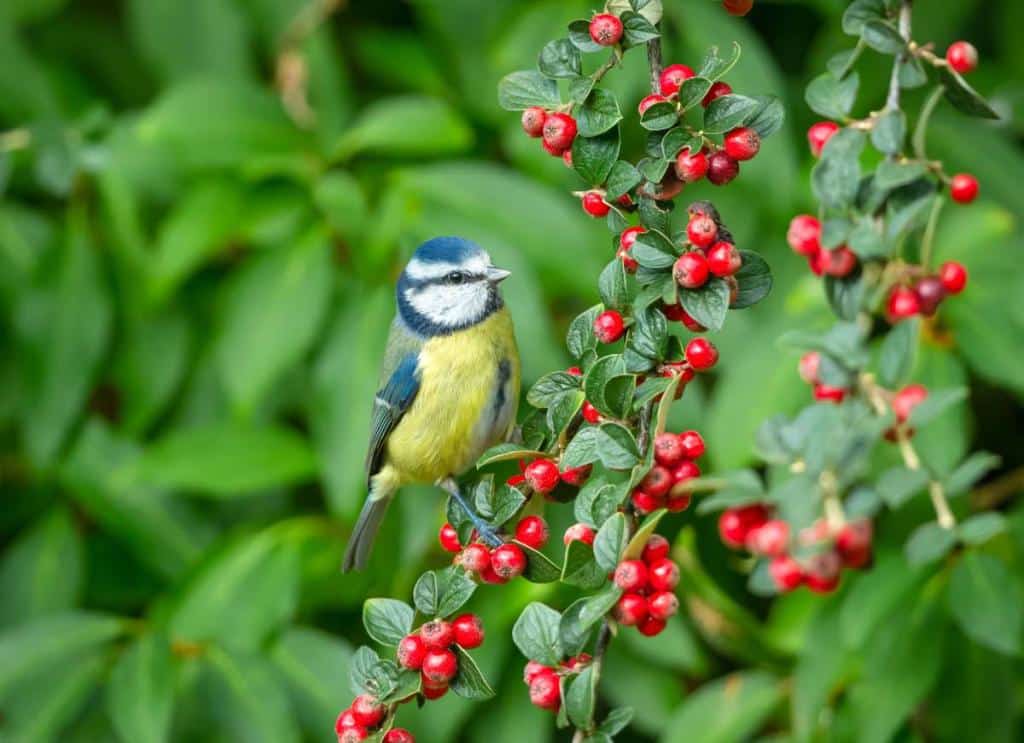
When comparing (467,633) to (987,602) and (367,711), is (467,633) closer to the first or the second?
(367,711)

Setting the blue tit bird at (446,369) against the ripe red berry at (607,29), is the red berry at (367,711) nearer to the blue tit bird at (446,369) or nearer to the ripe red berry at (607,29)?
the ripe red berry at (607,29)

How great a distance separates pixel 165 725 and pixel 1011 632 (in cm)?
160

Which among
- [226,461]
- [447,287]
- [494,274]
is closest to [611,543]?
[494,274]

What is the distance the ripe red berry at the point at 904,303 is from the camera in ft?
3.84

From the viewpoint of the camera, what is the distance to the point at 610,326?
1.34 meters

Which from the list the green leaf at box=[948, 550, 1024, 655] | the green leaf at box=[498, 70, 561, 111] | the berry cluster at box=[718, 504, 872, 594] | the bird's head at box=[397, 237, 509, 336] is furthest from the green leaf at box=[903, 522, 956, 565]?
the green leaf at box=[948, 550, 1024, 655]

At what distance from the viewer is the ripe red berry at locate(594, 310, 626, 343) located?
4.40ft

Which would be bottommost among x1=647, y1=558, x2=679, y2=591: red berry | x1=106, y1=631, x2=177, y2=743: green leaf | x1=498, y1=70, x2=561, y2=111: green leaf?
x1=106, y1=631, x2=177, y2=743: green leaf

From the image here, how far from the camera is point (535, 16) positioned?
2.91m

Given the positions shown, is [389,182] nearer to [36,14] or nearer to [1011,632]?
[36,14]

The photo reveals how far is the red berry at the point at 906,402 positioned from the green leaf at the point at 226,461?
2.07m

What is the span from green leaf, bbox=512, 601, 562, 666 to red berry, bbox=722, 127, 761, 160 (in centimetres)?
50

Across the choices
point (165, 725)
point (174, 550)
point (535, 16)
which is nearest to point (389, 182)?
point (535, 16)

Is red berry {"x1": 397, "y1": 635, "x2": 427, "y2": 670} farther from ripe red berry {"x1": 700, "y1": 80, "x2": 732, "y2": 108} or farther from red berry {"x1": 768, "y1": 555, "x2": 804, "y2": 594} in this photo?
ripe red berry {"x1": 700, "y1": 80, "x2": 732, "y2": 108}
